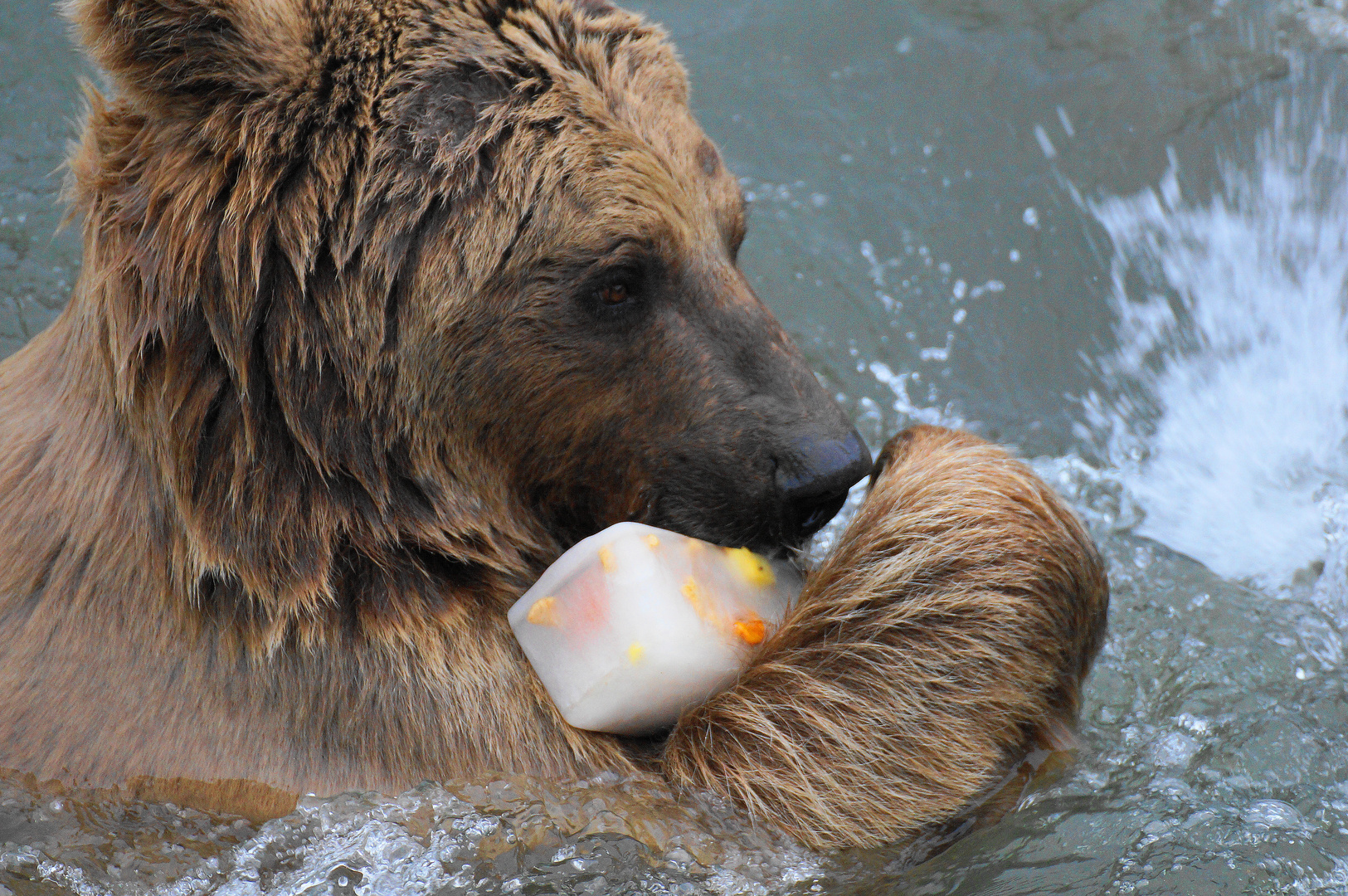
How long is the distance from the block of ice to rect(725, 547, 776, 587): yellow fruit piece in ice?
30mm

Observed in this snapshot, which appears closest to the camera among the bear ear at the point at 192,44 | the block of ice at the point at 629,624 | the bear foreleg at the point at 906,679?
the bear ear at the point at 192,44

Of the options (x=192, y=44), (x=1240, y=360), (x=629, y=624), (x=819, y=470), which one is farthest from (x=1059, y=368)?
(x=192, y=44)

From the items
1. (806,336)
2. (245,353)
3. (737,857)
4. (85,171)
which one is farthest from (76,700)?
(806,336)

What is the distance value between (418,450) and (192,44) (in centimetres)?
94

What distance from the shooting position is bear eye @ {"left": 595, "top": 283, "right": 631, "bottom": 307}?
113 inches

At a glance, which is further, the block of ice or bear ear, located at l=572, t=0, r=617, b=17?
bear ear, located at l=572, t=0, r=617, b=17

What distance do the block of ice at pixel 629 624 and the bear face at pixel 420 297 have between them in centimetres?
17

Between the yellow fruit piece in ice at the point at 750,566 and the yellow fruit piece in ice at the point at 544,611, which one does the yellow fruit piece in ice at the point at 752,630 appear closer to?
the yellow fruit piece in ice at the point at 750,566

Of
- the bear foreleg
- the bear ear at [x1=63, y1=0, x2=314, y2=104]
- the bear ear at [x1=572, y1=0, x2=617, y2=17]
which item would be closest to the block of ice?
the bear foreleg

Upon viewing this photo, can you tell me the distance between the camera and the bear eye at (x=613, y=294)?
2.87m

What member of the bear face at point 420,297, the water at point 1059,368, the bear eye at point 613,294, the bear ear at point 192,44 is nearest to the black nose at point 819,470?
the bear face at point 420,297

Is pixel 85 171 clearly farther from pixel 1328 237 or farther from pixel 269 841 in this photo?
pixel 1328 237

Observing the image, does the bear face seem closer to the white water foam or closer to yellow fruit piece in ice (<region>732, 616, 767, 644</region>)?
yellow fruit piece in ice (<region>732, 616, 767, 644</region>)

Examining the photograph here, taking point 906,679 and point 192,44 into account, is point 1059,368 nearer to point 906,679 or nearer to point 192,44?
point 906,679
